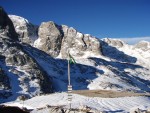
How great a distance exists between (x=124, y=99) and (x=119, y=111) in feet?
42.4

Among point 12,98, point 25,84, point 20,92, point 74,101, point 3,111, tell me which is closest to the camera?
point 3,111

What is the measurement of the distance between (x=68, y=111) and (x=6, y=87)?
129347 mm

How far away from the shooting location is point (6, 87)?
169875 millimetres

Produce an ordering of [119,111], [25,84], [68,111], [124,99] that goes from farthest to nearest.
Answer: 1. [25,84]
2. [124,99]
3. [119,111]
4. [68,111]

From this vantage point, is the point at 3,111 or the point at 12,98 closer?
the point at 3,111

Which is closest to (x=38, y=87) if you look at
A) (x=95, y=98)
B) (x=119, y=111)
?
(x=95, y=98)

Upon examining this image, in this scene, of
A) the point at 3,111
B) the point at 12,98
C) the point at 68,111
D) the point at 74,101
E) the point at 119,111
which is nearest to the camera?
the point at 3,111

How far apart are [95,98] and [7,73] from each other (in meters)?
129

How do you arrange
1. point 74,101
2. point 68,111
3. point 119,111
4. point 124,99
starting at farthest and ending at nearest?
1. point 124,99
2. point 74,101
3. point 119,111
4. point 68,111

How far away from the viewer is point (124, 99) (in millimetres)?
64188

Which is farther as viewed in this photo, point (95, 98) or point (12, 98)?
point (12, 98)

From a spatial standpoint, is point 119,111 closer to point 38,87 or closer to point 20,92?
point 20,92

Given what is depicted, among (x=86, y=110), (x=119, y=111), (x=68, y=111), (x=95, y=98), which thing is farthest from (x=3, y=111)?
(x=95, y=98)

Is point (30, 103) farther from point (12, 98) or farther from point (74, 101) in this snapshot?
point (12, 98)
